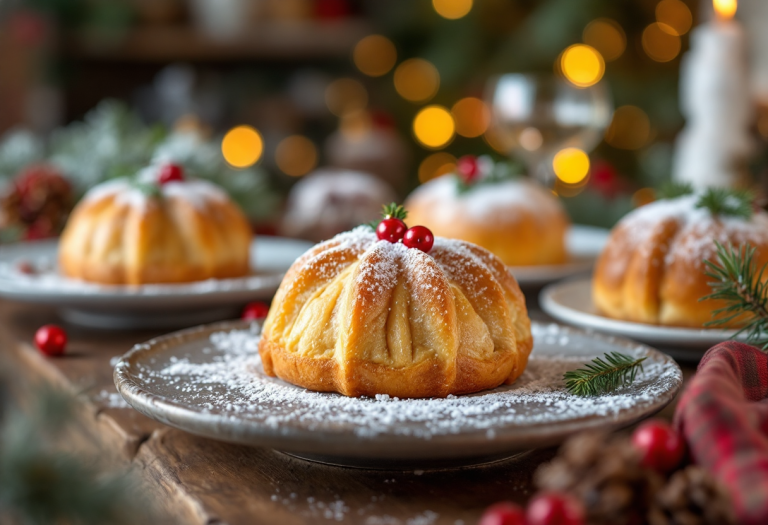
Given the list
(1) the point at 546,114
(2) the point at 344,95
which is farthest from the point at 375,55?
(1) the point at 546,114

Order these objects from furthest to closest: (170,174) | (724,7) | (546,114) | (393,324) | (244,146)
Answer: (244,146), (546,114), (170,174), (724,7), (393,324)

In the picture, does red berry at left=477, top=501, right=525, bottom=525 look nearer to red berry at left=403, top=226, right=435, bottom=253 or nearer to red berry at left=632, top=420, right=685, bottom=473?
red berry at left=632, top=420, right=685, bottom=473

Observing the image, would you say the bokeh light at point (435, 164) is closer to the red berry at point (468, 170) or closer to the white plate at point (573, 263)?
the white plate at point (573, 263)

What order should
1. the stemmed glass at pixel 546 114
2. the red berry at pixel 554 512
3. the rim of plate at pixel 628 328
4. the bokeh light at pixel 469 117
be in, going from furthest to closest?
1. the bokeh light at pixel 469 117
2. the stemmed glass at pixel 546 114
3. the rim of plate at pixel 628 328
4. the red berry at pixel 554 512

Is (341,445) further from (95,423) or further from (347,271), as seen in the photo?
(95,423)

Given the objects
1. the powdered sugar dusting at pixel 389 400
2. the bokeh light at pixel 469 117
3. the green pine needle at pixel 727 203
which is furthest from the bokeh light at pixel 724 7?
the bokeh light at pixel 469 117

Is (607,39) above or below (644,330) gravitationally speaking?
above

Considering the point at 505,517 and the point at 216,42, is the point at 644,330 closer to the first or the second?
the point at 505,517
